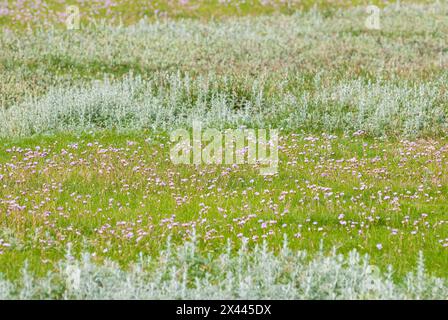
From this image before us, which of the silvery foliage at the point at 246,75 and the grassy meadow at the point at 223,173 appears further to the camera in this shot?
the silvery foliage at the point at 246,75

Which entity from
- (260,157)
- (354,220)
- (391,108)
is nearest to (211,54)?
(391,108)

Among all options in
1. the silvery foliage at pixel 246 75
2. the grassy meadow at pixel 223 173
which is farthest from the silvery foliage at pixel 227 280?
the silvery foliage at pixel 246 75

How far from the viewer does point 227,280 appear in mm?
8281

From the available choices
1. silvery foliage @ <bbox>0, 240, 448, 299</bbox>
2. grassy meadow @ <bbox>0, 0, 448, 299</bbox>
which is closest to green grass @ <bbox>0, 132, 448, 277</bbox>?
grassy meadow @ <bbox>0, 0, 448, 299</bbox>

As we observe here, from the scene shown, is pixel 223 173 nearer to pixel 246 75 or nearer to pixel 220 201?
pixel 220 201

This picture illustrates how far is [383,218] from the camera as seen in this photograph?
1061cm

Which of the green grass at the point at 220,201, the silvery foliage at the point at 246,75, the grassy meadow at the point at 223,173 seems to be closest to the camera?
the grassy meadow at the point at 223,173

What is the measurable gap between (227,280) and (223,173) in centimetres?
465

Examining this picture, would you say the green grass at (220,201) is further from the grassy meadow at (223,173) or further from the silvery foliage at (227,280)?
the silvery foliage at (227,280)

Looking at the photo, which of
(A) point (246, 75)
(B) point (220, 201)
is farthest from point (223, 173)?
(A) point (246, 75)

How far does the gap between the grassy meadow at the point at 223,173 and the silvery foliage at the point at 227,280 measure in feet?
0.10

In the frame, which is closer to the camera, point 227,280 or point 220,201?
point 227,280

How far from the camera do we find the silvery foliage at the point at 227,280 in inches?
307
